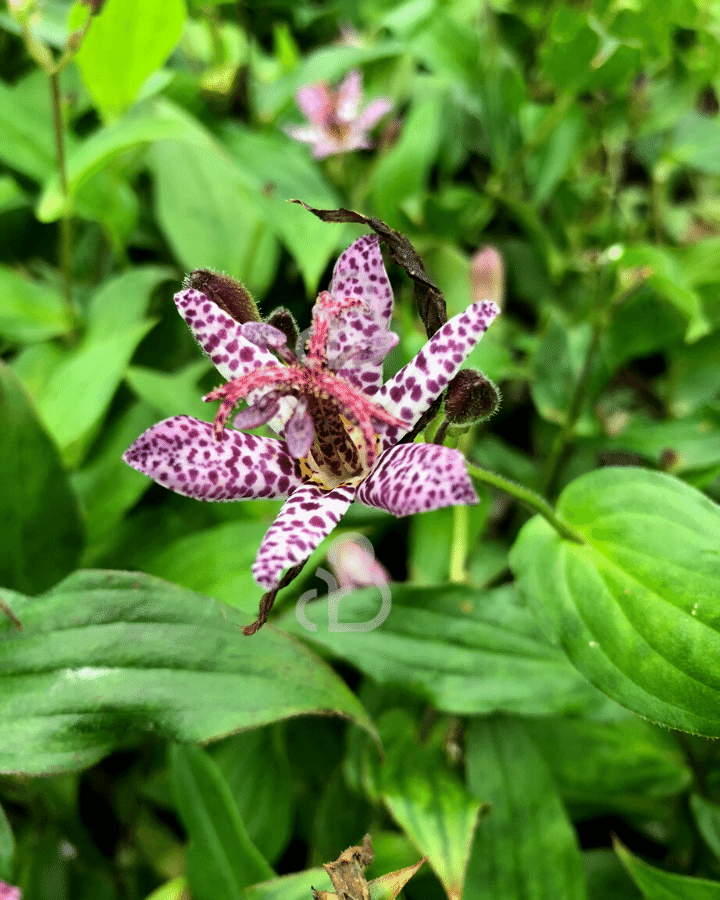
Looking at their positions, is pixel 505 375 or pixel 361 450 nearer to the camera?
pixel 361 450

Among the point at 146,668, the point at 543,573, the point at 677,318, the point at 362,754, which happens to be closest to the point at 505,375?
the point at 677,318

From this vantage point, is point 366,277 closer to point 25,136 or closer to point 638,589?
point 638,589

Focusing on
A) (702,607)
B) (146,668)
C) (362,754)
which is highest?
(702,607)

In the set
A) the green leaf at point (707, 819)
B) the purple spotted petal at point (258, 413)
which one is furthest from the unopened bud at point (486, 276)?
the green leaf at point (707, 819)

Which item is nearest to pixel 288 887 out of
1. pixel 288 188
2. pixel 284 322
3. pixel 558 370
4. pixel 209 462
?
pixel 209 462

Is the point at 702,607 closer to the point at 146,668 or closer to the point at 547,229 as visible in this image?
the point at 146,668

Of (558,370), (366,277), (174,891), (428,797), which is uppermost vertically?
(366,277)
